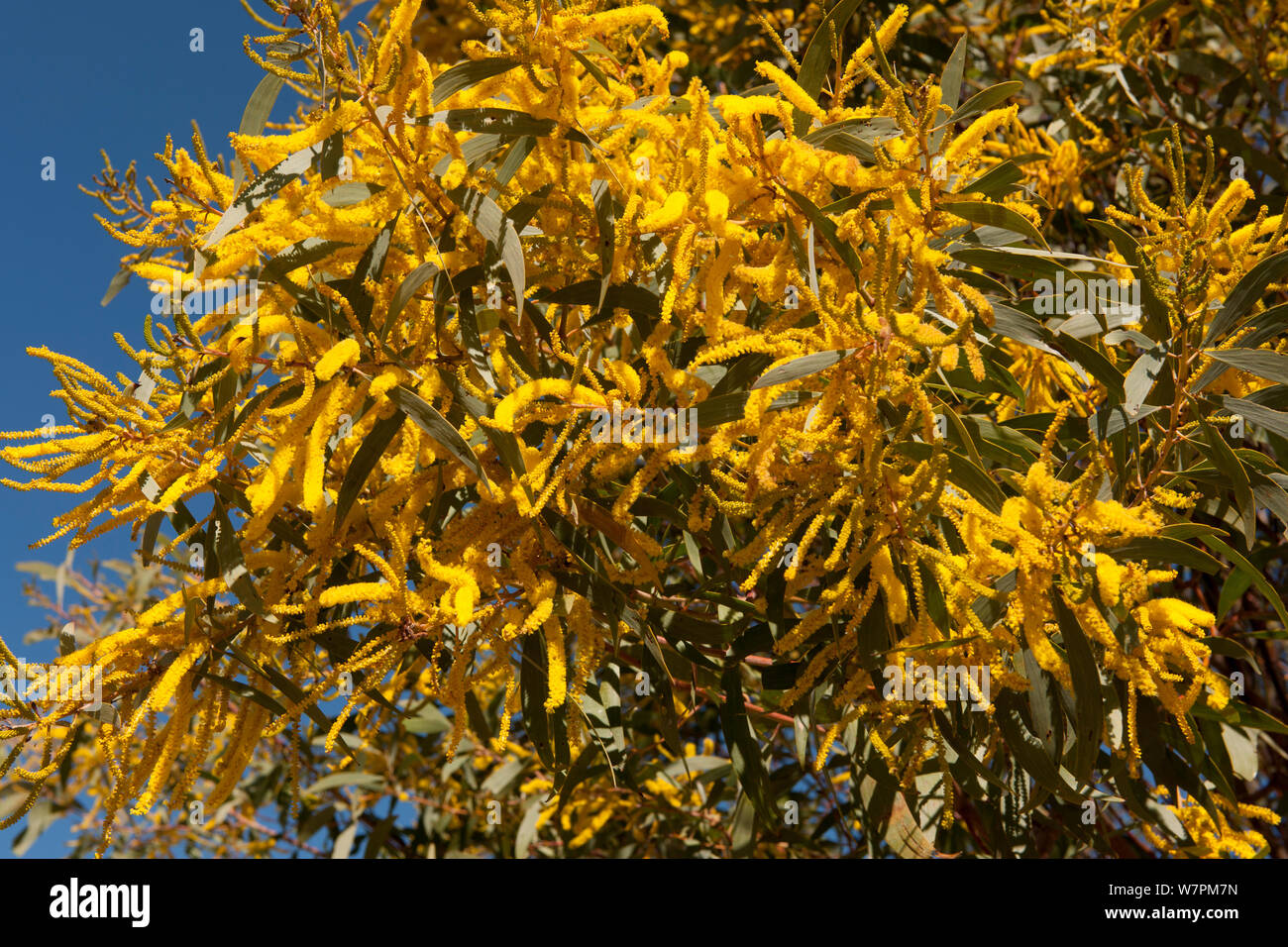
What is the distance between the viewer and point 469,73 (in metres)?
1.28

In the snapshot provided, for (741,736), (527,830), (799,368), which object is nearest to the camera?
(799,368)

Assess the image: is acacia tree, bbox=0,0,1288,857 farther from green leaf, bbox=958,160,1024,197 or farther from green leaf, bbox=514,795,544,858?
green leaf, bbox=514,795,544,858

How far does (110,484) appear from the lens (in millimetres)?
1385

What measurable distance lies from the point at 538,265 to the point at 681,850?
5.95 ft

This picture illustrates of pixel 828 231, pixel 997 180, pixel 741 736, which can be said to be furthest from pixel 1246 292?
pixel 741 736
